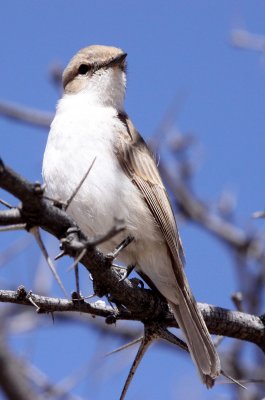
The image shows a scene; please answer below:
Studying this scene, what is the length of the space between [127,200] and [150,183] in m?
0.33

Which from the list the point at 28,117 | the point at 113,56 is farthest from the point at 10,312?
the point at 113,56

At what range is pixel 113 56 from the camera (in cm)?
602

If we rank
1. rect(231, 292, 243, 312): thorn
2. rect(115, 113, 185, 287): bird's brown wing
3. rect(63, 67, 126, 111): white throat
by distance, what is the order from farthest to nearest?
rect(63, 67, 126, 111): white throat
rect(115, 113, 185, 287): bird's brown wing
rect(231, 292, 243, 312): thorn

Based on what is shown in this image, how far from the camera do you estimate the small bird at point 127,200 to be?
14.4ft

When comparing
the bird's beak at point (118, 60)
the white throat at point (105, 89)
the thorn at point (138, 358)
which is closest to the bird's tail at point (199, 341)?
the thorn at point (138, 358)

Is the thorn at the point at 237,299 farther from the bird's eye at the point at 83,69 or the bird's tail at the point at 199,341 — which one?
the bird's eye at the point at 83,69

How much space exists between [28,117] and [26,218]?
2055 mm

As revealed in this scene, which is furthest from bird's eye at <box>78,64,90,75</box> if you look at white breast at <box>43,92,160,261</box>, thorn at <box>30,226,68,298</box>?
thorn at <box>30,226,68,298</box>

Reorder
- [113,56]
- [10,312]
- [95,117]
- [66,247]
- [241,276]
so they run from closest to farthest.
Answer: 1. [66,247]
2. [241,276]
3. [10,312]
4. [95,117]
5. [113,56]

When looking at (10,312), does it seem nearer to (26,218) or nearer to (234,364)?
(234,364)

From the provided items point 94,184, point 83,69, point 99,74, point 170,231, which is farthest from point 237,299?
point 83,69

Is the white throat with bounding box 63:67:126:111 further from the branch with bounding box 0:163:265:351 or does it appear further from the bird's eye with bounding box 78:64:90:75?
the branch with bounding box 0:163:265:351

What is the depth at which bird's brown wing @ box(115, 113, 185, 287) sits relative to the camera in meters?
4.74

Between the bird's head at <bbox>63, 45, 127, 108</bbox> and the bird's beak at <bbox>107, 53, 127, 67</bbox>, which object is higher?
the bird's beak at <bbox>107, 53, 127, 67</bbox>
